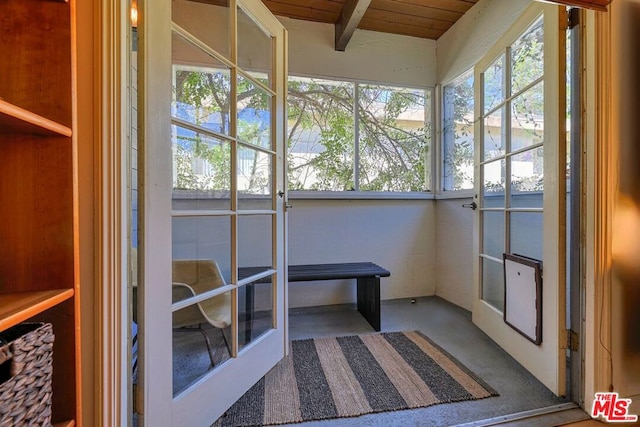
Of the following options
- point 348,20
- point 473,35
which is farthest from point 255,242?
point 473,35

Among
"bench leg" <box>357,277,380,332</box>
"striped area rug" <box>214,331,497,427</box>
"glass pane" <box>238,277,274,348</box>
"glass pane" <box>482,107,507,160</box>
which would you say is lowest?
"striped area rug" <box>214,331,497,427</box>

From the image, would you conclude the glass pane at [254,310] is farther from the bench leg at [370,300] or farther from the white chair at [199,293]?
the bench leg at [370,300]

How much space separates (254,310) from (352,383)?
2.11 feet

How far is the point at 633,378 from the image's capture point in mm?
1270

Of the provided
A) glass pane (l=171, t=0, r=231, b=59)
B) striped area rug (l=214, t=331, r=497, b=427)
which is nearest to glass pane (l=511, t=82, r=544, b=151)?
striped area rug (l=214, t=331, r=497, b=427)

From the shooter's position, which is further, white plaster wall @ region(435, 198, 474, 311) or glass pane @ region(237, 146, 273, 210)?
white plaster wall @ region(435, 198, 474, 311)

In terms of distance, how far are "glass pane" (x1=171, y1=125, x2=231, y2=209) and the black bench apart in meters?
1.01


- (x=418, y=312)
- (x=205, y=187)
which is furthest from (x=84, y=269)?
(x=418, y=312)

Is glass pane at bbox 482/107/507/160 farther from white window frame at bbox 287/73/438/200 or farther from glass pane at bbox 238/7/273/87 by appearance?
glass pane at bbox 238/7/273/87

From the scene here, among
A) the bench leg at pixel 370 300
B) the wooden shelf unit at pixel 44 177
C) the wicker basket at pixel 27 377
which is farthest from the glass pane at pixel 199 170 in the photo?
the bench leg at pixel 370 300

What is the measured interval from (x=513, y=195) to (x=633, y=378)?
101cm

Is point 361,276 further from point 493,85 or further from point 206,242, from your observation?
point 493,85

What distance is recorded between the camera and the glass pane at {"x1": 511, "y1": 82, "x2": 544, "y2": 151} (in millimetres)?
1558

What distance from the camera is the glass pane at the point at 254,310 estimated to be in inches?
56.8
